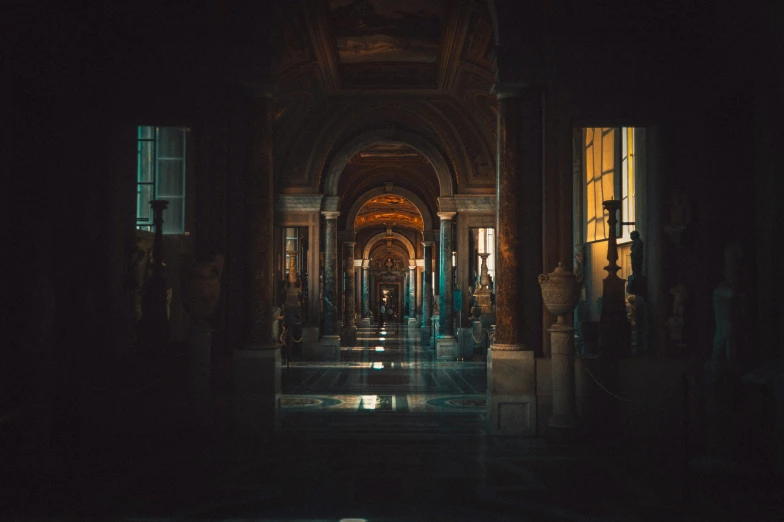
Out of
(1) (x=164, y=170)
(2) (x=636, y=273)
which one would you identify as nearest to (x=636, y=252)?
(2) (x=636, y=273)

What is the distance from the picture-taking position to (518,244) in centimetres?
838

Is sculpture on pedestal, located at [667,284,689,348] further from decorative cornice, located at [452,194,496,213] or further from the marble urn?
decorative cornice, located at [452,194,496,213]

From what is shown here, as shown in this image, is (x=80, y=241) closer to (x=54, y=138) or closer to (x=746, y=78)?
(x=54, y=138)

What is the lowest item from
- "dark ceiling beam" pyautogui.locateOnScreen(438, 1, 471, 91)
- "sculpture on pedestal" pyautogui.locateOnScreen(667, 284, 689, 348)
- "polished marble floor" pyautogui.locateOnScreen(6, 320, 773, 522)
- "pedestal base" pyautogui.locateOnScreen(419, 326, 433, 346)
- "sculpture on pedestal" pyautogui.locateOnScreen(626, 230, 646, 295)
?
"pedestal base" pyautogui.locateOnScreen(419, 326, 433, 346)

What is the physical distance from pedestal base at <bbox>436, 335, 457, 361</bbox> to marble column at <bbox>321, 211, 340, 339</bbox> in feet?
8.53

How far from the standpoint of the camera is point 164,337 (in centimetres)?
837

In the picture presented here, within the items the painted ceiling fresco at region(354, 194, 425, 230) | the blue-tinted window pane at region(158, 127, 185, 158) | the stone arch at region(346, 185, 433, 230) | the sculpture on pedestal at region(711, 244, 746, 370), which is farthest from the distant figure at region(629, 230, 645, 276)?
the painted ceiling fresco at region(354, 194, 425, 230)

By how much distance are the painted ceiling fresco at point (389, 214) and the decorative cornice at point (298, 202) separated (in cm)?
1240

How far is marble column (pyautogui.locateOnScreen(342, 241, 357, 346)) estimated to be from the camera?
2442 cm

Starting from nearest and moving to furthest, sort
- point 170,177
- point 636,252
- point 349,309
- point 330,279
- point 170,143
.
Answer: point 636,252
point 170,143
point 170,177
point 330,279
point 349,309

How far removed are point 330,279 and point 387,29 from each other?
8302 mm

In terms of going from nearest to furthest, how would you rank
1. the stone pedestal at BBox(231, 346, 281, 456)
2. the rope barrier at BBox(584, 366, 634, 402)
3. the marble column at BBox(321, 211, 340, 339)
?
the rope barrier at BBox(584, 366, 634, 402), the stone pedestal at BBox(231, 346, 281, 456), the marble column at BBox(321, 211, 340, 339)

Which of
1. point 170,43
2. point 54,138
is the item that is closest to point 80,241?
point 54,138

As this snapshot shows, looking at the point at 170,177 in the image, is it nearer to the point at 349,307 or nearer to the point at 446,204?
the point at 446,204
